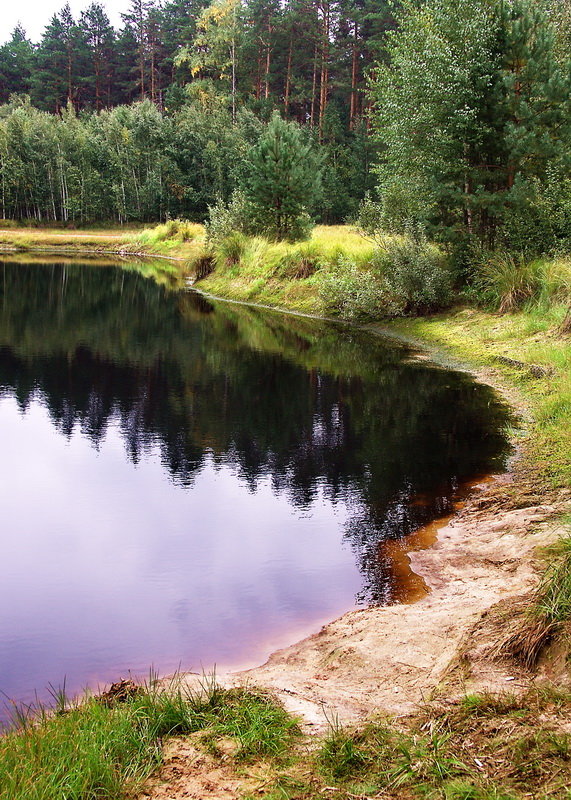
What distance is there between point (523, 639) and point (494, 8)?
19174 mm

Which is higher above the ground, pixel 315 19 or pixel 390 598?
pixel 315 19

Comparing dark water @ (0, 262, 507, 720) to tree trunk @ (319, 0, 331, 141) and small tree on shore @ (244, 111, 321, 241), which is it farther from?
tree trunk @ (319, 0, 331, 141)

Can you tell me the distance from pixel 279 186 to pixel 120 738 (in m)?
27.3

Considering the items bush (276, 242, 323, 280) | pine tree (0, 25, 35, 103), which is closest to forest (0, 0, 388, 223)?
pine tree (0, 25, 35, 103)

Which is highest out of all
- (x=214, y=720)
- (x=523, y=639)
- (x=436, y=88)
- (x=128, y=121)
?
(x=128, y=121)

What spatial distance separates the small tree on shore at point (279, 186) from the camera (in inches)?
1138

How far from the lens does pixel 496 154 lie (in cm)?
A: 1955

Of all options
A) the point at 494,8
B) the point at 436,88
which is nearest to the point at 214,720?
the point at 436,88

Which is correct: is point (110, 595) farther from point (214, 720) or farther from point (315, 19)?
point (315, 19)

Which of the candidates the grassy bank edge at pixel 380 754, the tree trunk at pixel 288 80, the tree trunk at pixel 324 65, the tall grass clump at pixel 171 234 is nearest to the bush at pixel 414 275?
the grassy bank edge at pixel 380 754

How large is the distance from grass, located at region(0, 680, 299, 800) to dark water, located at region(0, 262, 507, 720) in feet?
3.54

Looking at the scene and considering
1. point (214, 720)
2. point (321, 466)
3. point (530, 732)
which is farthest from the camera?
point (321, 466)

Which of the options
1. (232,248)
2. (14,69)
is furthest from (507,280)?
(14,69)

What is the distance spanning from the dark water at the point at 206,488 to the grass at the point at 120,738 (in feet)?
3.54
